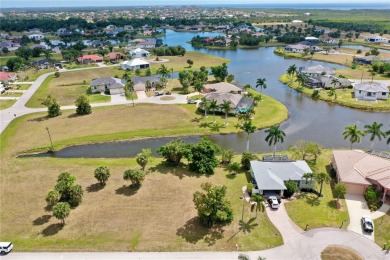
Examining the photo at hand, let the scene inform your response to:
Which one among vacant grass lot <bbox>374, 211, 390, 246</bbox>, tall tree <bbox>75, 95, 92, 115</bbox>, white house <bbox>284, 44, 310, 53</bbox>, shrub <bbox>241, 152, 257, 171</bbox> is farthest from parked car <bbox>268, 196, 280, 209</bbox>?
white house <bbox>284, 44, 310, 53</bbox>

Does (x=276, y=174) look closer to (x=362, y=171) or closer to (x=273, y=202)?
(x=273, y=202)

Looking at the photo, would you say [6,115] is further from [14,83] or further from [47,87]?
[14,83]

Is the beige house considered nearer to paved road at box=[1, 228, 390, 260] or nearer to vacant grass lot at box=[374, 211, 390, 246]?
vacant grass lot at box=[374, 211, 390, 246]

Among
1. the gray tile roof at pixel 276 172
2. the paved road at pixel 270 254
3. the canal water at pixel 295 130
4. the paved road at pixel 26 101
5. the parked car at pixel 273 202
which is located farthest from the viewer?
the paved road at pixel 26 101

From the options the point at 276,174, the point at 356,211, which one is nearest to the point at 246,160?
the point at 276,174

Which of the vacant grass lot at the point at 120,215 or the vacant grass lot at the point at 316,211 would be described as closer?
the vacant grass lot at the point at 120,215

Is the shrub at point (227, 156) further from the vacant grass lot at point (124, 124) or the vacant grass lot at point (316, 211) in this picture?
the vacant grass lot at point (124, 124)

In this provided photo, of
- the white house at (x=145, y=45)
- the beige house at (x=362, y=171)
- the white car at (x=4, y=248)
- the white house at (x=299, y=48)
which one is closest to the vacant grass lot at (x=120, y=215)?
the white car at (x=4, y=248)
